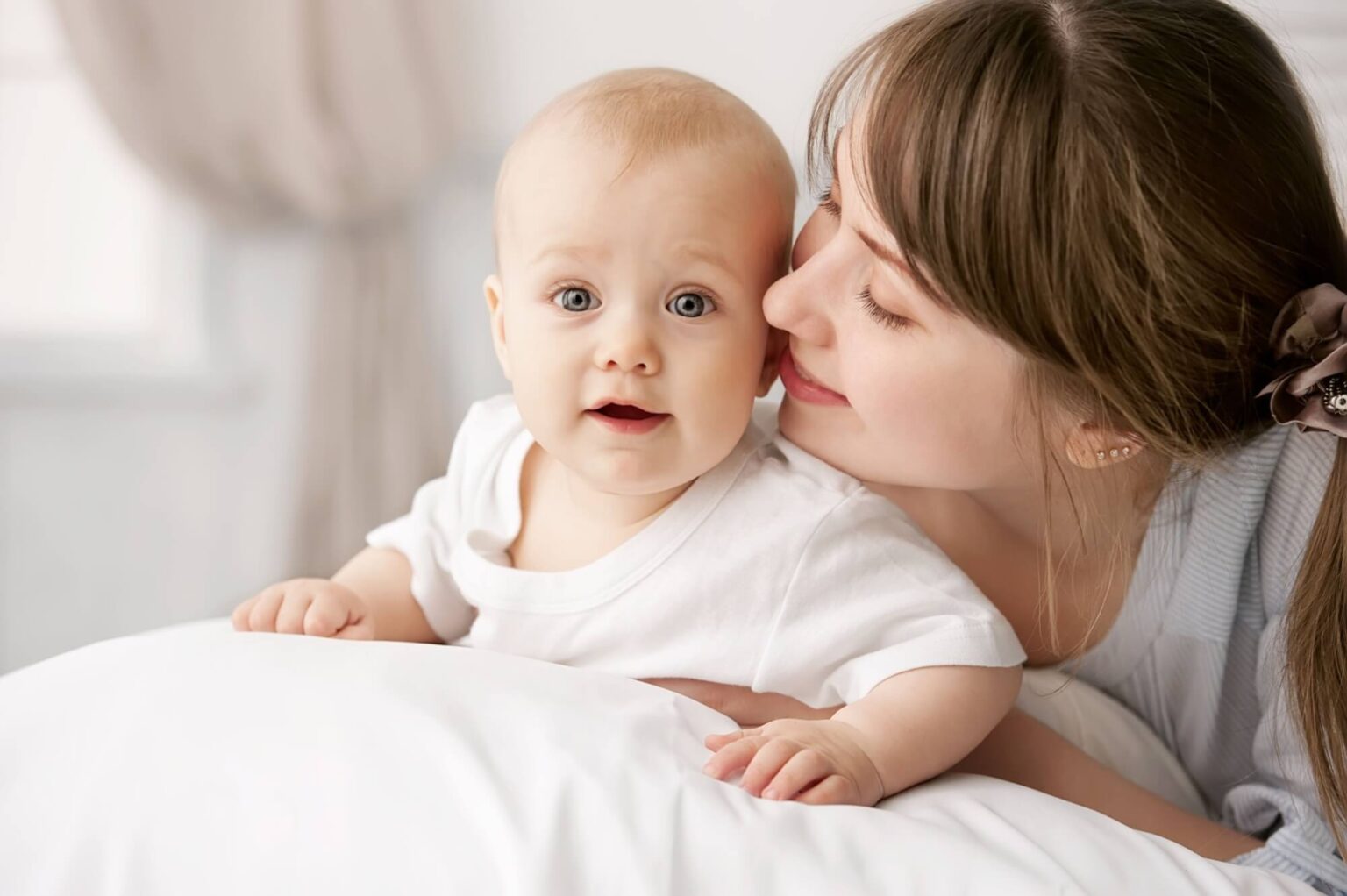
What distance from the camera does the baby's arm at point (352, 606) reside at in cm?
116

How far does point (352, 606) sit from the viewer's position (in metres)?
1.20

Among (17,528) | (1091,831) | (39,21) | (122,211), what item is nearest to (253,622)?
(1091,831)

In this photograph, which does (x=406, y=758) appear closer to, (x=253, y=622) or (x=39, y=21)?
(x=253, y=622)

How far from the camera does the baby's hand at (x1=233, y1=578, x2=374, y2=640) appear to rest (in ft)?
3.79

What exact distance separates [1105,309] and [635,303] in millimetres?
356

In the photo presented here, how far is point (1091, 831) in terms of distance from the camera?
875mm

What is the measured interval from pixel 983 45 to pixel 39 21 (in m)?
1.50

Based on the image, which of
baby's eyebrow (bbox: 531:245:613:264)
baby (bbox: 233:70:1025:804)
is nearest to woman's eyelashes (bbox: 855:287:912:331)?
baby (bbox: 233:70:1025:804)

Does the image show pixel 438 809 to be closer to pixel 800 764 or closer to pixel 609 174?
pixel 800 764

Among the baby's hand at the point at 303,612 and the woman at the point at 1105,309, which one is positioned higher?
the woman at the point at 1105,309

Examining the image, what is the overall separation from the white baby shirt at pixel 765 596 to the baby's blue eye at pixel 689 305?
0.16 meters

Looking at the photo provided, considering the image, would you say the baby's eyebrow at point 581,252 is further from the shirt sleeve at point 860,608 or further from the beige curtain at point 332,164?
the beige curtain at point 332,164

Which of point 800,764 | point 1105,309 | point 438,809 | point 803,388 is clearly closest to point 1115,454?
point 1105,309

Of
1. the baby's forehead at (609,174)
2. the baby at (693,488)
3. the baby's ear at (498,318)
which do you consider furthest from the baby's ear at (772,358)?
the baby's ear at (498,318)
